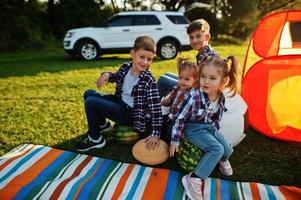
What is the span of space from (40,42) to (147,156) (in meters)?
14.4

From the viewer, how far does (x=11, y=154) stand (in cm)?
349

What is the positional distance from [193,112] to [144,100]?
0.67 meters

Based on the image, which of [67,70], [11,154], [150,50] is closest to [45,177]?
[11,154]

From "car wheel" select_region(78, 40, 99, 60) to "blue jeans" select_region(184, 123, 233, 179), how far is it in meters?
8.90

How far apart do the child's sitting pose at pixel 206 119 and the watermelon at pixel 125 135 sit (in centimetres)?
77

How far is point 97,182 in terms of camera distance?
3002mm

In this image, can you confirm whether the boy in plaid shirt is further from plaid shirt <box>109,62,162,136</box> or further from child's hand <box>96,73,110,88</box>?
child's hand <box>96,73,110,88</box>

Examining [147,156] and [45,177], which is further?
[147,156]

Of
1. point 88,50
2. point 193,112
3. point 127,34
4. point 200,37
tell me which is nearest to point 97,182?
point 193,112

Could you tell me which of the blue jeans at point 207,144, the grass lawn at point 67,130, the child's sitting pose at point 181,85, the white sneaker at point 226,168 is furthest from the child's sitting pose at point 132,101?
the white sneaker at point 226,168

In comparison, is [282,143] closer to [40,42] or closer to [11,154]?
[11,154]

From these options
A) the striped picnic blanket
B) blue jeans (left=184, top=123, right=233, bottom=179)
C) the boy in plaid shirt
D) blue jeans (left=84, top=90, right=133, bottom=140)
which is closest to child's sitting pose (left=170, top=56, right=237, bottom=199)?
blue jeans (left=184, top=123, right=233, bottom=179)

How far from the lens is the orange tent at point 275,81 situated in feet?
13.0

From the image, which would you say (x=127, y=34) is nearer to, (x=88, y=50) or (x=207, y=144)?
(x=88, y=50)
